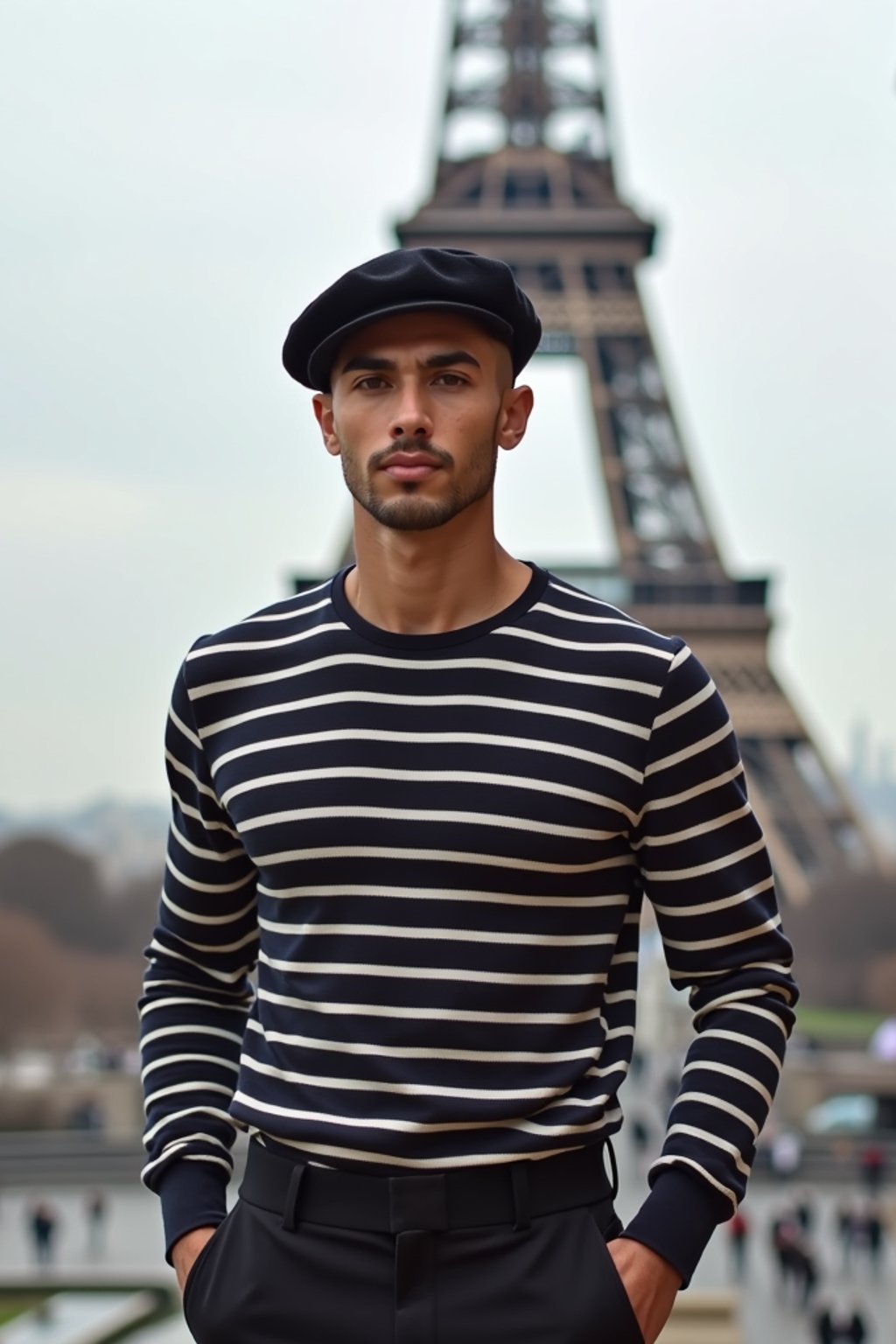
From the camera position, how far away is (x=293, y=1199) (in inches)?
75.6

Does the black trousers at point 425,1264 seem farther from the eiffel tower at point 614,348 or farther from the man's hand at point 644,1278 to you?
the eiffel tower at point 614,348

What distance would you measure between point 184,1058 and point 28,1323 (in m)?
8.86

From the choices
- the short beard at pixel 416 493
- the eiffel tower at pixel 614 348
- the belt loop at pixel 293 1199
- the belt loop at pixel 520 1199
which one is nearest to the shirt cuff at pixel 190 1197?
the belt loop at pixel 293 1199

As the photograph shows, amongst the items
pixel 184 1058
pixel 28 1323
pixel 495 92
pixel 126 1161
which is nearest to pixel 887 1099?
pixel 126 1161

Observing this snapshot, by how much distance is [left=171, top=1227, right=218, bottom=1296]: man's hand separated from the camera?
6.52ft

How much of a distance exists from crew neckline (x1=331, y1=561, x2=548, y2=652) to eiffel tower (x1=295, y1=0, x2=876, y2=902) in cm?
2218

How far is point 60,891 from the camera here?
2888cm

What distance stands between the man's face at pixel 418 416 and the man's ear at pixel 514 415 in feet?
0.06

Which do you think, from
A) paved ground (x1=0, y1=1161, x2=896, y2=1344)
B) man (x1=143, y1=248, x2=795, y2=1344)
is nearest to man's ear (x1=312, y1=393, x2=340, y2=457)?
man (x1=143, y1=248, x2=795, y2=1344)

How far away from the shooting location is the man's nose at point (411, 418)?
1.96m

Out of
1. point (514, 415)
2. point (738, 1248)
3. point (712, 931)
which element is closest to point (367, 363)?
point (514, 415)

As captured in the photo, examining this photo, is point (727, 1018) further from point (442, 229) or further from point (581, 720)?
point (442, 229)

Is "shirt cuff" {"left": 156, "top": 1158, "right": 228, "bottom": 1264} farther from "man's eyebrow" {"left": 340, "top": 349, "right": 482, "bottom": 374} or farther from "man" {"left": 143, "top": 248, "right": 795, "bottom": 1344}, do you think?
"man's eyebrow" {"left": 340, "top": 349, "right": 482, "bottom": 374}

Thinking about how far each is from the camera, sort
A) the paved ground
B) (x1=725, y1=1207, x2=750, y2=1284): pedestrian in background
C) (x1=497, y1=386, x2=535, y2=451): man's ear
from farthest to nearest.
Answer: (x1=725, y1=1207, x2=750, y2=1284): pedestrian in background
the paved ground
(x1=497, y1=386, x2=535, y2=451): man's ear
